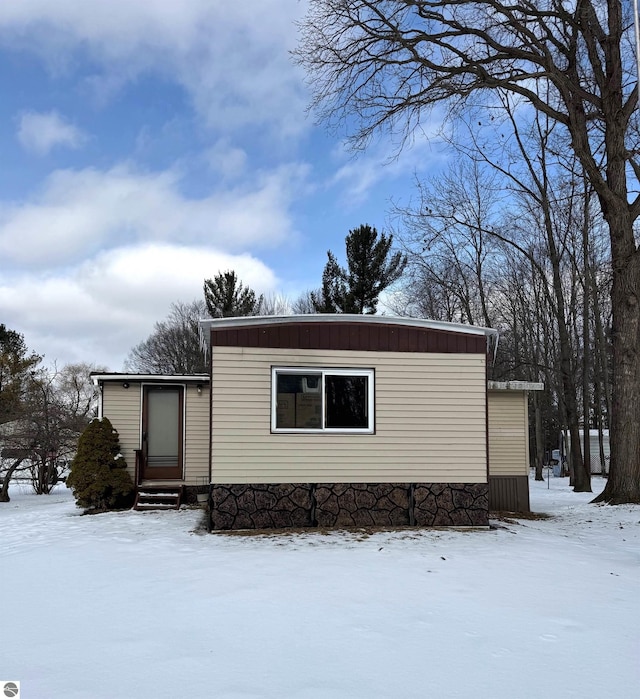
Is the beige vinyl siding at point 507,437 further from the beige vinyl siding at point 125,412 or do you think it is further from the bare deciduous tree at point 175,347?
the bare deciduous tree at point 175,347

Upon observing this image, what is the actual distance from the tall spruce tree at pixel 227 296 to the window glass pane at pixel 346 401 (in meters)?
19.3

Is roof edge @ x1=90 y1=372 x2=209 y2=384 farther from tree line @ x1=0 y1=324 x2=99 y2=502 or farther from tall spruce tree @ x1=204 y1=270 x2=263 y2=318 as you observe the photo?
tall spruce tree @ x1=204 y1=270 x2=263 y2=318

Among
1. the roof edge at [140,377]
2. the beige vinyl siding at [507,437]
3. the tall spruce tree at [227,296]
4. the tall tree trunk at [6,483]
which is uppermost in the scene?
the tall spruce tree at [227,296]

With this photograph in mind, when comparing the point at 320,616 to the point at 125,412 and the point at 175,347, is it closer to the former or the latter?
the point at 125,412

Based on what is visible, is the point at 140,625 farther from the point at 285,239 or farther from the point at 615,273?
the point at 285,239

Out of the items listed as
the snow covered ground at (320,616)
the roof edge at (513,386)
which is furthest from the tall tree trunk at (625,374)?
the snow covered ground at (320,616)

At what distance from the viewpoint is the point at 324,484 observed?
29.3ft

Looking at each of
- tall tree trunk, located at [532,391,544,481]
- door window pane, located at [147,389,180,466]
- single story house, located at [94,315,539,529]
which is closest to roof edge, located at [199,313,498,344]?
single story house, located at [94,315,539,529]

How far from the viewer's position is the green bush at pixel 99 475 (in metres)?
11.6

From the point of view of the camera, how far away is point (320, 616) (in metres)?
4.88

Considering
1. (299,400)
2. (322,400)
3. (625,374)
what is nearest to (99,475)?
(299,400)

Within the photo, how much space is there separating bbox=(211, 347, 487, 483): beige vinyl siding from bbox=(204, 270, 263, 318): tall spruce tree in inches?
762

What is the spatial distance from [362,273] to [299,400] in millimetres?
18197

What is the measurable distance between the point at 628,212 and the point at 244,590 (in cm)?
1136
